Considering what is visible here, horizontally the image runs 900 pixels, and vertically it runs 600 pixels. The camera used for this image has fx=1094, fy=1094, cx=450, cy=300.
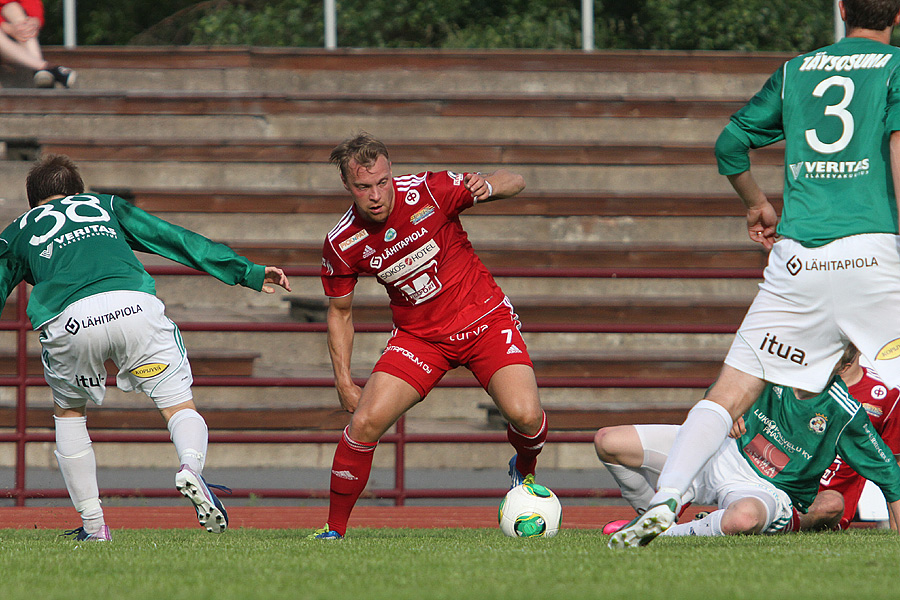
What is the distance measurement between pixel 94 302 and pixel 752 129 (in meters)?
2.84

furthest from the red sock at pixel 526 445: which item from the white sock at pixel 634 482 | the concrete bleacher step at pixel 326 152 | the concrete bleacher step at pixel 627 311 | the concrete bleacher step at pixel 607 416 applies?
the concrete bleacher step at pixel 326 152

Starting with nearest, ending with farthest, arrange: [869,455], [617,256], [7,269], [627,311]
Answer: [869,455], [7,269], [627,311], [617,256]

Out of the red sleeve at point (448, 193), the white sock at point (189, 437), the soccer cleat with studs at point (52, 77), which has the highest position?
the red sleeve at point (448, 193)

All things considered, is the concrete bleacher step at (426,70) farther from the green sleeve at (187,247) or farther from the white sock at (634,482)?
the white sock at (634,482)

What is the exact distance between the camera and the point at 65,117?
11.8 metres

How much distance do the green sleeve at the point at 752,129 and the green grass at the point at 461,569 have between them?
148cm

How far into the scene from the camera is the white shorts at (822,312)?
12.3ft

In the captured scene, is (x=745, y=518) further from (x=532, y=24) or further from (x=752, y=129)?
(x=532, y=24)

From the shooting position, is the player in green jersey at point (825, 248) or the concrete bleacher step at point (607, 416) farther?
the concrete bleacher step at point (607, 416)

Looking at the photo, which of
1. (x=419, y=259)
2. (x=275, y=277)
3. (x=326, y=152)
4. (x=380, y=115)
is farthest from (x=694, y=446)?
(x=380, y=115)

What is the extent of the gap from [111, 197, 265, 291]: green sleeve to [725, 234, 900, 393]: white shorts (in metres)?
2.29

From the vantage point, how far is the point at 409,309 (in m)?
5.29

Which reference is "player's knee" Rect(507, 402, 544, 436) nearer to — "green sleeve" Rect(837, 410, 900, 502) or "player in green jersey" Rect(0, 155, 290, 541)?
"player in green jersey" Rect(0, 155, 290, 541)

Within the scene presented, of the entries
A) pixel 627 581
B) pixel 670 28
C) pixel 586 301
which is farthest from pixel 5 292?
pixel 670 28
